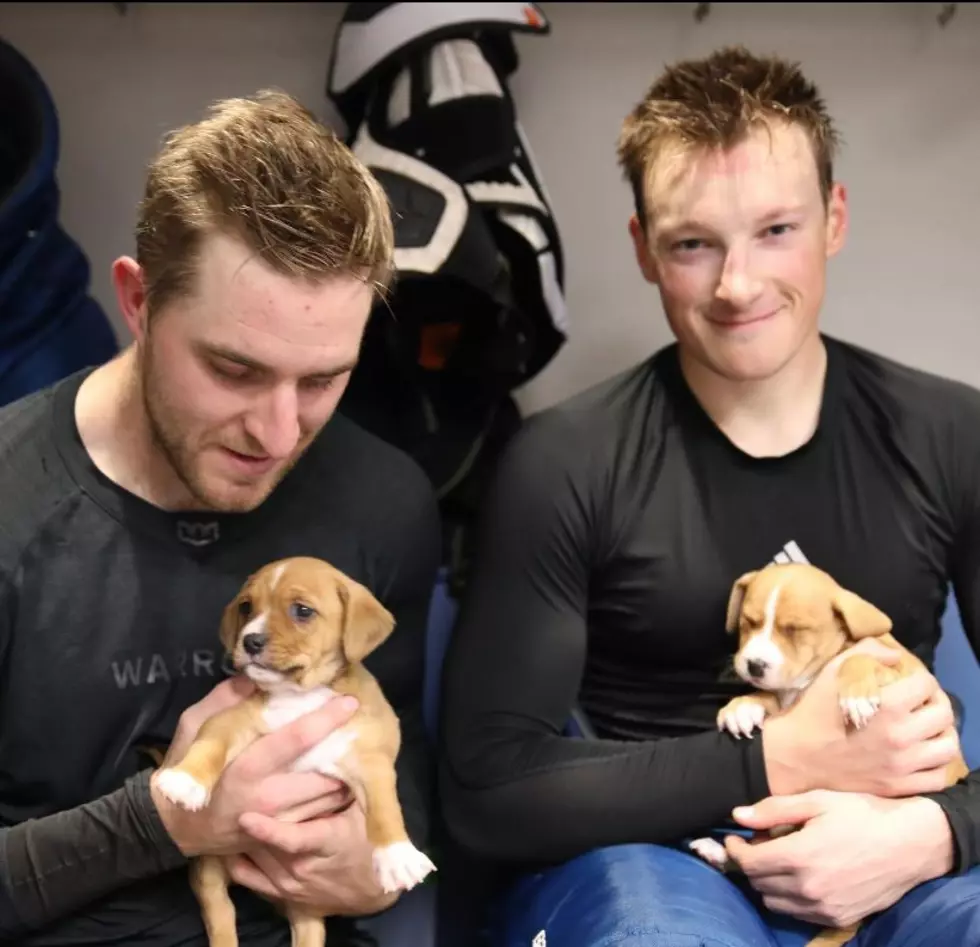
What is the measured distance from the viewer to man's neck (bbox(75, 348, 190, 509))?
122cm

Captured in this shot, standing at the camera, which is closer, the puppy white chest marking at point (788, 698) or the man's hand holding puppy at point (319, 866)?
the man's hand holding puppy at point (319, 866)

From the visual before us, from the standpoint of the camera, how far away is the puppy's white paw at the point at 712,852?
4.18 ft

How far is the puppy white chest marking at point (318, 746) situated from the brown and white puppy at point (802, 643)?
452 mm

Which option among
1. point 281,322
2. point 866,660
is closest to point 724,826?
point 866,660

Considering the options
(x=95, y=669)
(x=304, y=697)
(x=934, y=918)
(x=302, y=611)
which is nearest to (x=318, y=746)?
(x=304, y=697)

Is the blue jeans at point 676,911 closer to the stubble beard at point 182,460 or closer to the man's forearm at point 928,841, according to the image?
the man's forearm at point 928,841

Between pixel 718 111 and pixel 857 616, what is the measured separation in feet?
2.13

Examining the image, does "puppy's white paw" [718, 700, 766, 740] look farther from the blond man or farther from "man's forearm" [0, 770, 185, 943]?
"man's forearm" [0, 770, 185, 943]

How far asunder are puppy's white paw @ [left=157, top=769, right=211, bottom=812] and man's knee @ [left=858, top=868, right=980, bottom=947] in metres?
0.78

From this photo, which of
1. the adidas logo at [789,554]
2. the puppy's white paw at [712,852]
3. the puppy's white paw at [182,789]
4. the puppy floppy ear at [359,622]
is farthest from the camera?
the adidas logo at [789,554]

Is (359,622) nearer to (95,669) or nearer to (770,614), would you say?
(95,669)

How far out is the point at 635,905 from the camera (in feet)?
3.73

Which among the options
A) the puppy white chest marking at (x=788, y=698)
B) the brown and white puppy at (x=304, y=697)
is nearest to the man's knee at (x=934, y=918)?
the puppy white chest marking at (x=788, y=698)

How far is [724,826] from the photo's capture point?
53.1 inches
